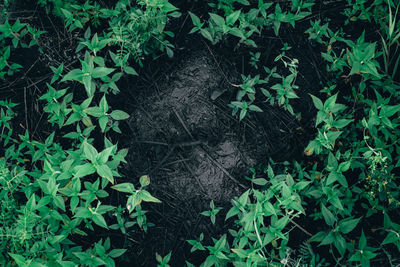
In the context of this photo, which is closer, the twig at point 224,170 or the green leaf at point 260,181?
the green leaf at point 260,181

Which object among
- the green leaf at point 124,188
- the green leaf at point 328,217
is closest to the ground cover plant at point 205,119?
the green leaf at point 328,217

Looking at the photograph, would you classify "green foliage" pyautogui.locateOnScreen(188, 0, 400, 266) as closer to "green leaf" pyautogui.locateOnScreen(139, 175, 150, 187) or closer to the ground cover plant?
the ground cover plant

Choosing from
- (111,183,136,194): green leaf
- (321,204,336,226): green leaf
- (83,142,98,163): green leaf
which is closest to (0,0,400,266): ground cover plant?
(321,204,336,226): green leaf

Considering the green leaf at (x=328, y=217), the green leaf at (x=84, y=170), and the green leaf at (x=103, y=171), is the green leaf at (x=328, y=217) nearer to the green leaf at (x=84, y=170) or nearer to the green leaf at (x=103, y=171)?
the green leaf at (x=103, y=171)

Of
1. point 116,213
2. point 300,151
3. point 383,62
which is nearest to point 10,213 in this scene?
point 116,213

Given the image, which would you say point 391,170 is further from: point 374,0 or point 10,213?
point 10,213

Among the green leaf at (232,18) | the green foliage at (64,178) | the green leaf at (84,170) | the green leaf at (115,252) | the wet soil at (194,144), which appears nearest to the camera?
Answer: the green leaf at (84,170)

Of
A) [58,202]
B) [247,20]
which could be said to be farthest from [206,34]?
[58,202]

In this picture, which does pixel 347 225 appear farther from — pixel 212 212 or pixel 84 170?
pixel 84 170
